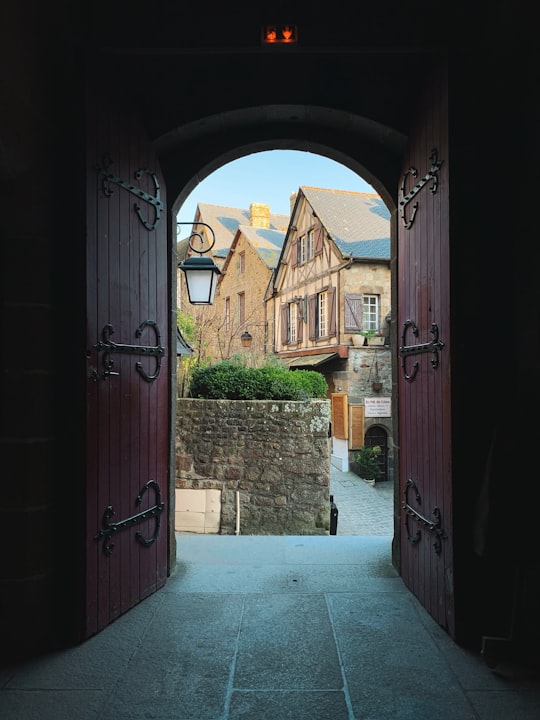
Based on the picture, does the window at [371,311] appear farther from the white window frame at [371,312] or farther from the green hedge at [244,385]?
the green hedge at [244,385]

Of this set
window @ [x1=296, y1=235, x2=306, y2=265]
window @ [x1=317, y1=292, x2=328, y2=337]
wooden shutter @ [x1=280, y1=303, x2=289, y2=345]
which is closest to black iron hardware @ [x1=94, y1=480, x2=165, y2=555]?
window @ [x1=317, y1=292, x2=328, y2=337]

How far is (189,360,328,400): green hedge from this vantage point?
7.00 m

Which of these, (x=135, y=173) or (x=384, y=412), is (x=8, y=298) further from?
(x=384, y=412)

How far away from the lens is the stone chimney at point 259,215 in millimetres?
22781

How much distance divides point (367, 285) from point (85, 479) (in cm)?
1295

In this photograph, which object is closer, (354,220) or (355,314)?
(355,314)

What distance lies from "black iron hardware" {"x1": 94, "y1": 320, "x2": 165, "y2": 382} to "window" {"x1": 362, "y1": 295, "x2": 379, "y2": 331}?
1216cm

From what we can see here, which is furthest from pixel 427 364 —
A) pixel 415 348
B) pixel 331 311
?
pixel 331 311

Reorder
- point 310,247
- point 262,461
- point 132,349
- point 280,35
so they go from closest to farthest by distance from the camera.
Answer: point 280,35 < point 132,349 < point 262,461 < point 310,247

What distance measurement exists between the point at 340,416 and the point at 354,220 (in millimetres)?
6330

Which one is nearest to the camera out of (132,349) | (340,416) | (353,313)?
(132,349)

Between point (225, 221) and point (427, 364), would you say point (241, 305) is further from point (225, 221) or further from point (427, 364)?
point (427, 364)

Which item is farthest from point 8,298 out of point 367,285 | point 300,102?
point 367,285

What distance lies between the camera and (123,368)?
2.79 m
